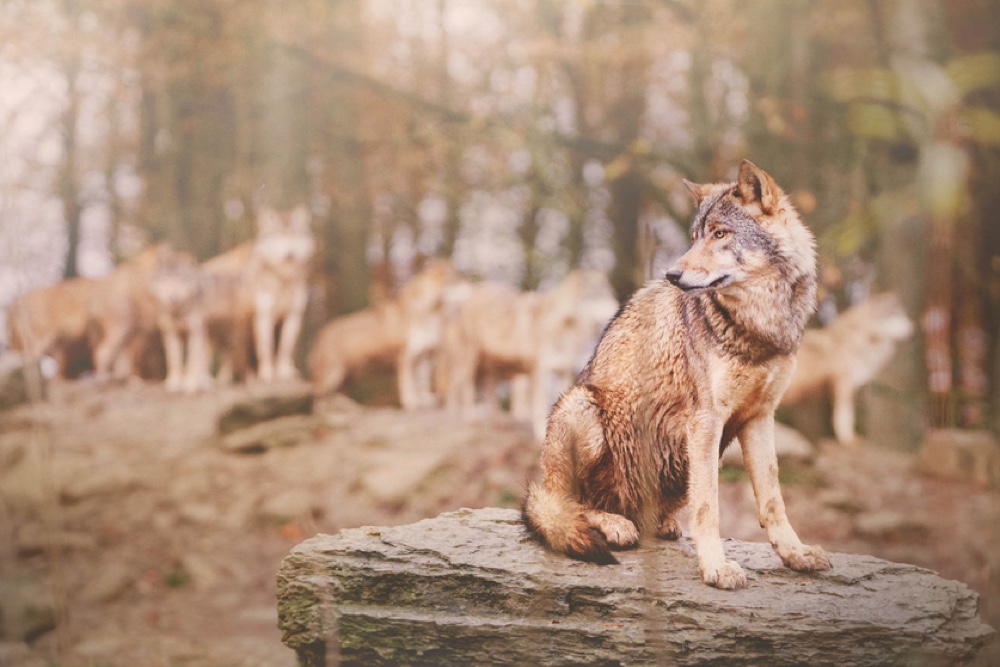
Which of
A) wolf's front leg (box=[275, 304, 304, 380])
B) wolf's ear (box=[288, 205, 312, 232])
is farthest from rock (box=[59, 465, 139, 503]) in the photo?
wolf's ear (box=[288, 205, 312, 232])

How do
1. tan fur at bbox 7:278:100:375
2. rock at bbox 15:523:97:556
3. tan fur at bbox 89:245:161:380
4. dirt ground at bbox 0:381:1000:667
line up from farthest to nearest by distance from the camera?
tan fur at bbox 89:245:161:380, tan fur at bbox 7:278:100:375, rock at bbox 15:523:97:556, dirt ground at bbox 0:381:1000:667

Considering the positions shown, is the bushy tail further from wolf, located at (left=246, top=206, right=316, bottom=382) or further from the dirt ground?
wolf, located at (left=246, top=206, right=316, bottom=382)

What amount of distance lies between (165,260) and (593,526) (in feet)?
20.2

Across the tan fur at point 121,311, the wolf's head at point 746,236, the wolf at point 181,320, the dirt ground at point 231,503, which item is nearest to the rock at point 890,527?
the dirt ground at point 231,503

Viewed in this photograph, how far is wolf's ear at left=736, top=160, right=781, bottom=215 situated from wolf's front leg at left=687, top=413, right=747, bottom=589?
0.71 m

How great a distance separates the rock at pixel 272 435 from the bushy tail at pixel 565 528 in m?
4.50

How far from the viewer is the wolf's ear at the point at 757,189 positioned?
2.38 metres

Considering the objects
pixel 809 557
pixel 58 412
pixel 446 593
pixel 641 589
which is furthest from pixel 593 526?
pixel 58 412

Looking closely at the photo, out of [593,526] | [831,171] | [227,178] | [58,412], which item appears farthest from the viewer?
[227,178]

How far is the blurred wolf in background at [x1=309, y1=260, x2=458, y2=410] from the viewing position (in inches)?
298

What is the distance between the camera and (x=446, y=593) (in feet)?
8.85

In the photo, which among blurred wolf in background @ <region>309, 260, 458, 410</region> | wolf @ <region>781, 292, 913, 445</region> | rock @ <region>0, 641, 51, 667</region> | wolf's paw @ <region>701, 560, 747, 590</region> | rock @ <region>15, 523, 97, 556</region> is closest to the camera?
wolf's paw @ <region>701, 560, 747, 590</region>

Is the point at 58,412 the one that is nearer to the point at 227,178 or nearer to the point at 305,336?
the point at 305,336

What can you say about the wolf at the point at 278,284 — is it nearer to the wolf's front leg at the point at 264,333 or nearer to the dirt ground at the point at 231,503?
the wolf's front leg at the point at 264,333
